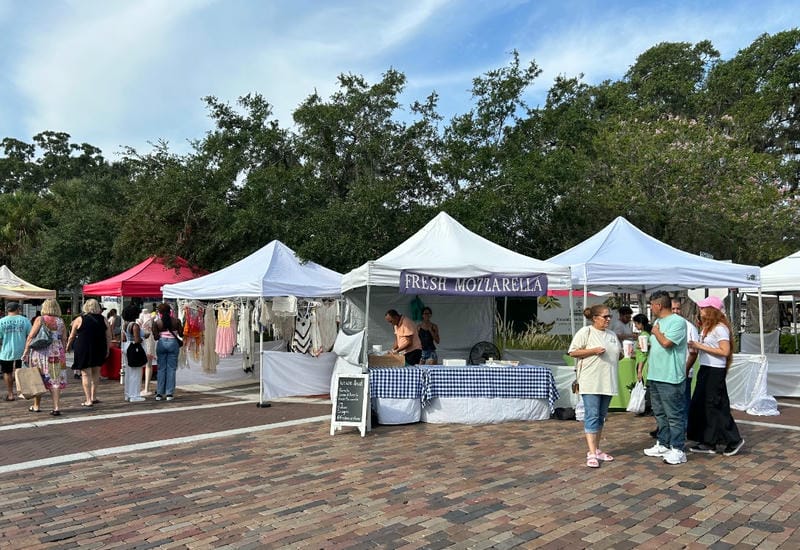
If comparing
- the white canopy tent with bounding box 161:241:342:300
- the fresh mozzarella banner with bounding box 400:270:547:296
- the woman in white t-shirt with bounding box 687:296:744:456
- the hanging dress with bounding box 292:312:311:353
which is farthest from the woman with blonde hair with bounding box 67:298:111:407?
the woman in white t-shirt with bounding box 687:296:744:456

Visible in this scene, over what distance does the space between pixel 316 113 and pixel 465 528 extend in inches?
561

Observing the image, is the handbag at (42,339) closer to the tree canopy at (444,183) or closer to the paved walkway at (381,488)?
the paved walkway at (381,488)

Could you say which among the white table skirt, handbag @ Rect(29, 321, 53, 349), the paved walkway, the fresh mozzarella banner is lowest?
the paved walkway

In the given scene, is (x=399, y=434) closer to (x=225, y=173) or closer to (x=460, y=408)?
(x=460, y=408)

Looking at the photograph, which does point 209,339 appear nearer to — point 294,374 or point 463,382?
point 294,374

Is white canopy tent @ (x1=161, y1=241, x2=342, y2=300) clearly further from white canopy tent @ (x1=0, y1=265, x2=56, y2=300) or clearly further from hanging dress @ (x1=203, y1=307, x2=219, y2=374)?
white canopy tent @ (x1=0, y1=265, x2=56, y2=300)

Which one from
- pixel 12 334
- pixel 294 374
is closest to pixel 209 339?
pixel 294 374

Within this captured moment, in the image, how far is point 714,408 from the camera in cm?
663

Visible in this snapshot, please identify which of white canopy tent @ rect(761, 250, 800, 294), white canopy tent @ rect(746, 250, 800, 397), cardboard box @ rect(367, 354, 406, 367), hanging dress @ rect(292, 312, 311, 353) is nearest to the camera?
cardboard box @ rect(367, 354, 406, 367)

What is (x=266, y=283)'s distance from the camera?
10328 millimetres

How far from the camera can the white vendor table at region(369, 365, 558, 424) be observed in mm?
8281

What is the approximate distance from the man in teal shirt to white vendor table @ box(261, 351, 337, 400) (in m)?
6.32

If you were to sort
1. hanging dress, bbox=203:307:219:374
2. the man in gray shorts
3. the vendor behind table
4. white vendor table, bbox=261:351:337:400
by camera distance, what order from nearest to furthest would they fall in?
the vendor behind table
the man in gray shorts
white vendor table, bbox=261:351:337:400
hanging dress, bbox=203:307:219:374

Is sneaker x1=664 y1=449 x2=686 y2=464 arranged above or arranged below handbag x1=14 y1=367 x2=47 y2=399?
below
